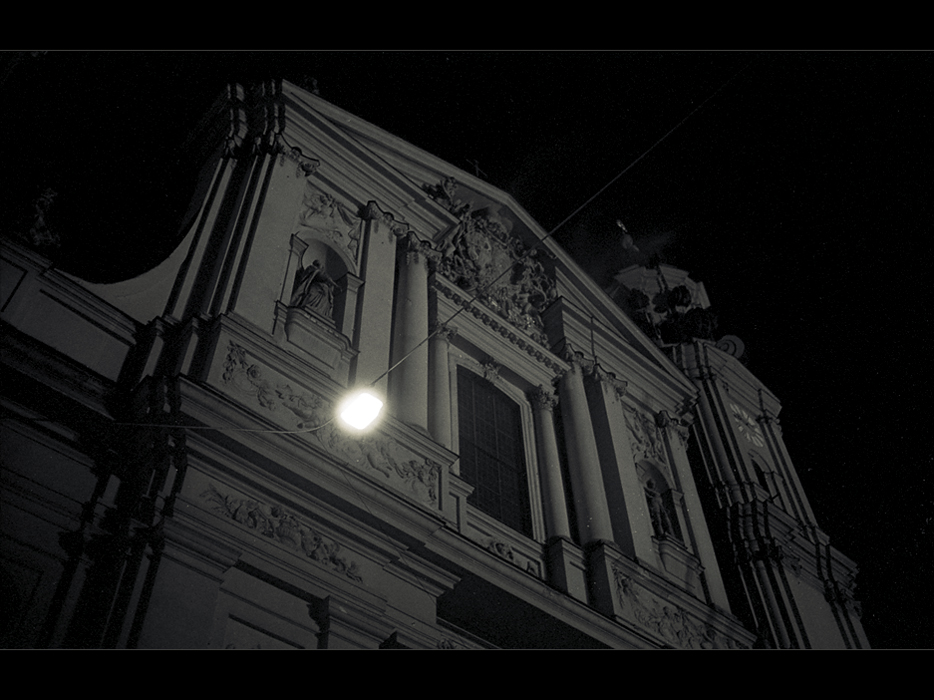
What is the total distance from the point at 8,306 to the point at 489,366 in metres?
6.34

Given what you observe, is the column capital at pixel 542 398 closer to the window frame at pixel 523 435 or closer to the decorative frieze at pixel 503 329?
the window frame at pixel 523 435

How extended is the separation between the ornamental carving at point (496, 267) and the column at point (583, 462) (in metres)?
1.07

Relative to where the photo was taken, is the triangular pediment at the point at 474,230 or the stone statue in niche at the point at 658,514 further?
the stone statue in niche at the point at 658,514

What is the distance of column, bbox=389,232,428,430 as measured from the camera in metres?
9.52

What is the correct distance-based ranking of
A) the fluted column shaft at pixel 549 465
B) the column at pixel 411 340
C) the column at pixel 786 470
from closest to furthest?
the column at pixel 411 340
the fluted column shaft at pixel 549 465
the column at pixel 786 470

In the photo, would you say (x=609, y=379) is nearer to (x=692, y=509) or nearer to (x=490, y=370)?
(x=692, y=509)

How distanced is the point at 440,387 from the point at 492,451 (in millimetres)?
1124

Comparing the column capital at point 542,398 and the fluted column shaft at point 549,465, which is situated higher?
the column capital at point 542,398

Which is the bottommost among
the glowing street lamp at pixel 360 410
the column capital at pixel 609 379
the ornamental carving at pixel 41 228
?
the glowing street lamp at pixel 360 410

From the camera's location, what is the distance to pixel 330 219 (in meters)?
11.1

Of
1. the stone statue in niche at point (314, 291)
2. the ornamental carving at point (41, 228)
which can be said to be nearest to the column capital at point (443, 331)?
the stone statue in niche at point (314, 291)

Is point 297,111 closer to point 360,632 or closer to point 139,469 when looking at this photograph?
point 139,469

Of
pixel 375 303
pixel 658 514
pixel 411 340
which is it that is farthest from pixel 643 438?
pixel 375 303

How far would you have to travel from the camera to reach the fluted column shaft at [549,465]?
1062 cm
